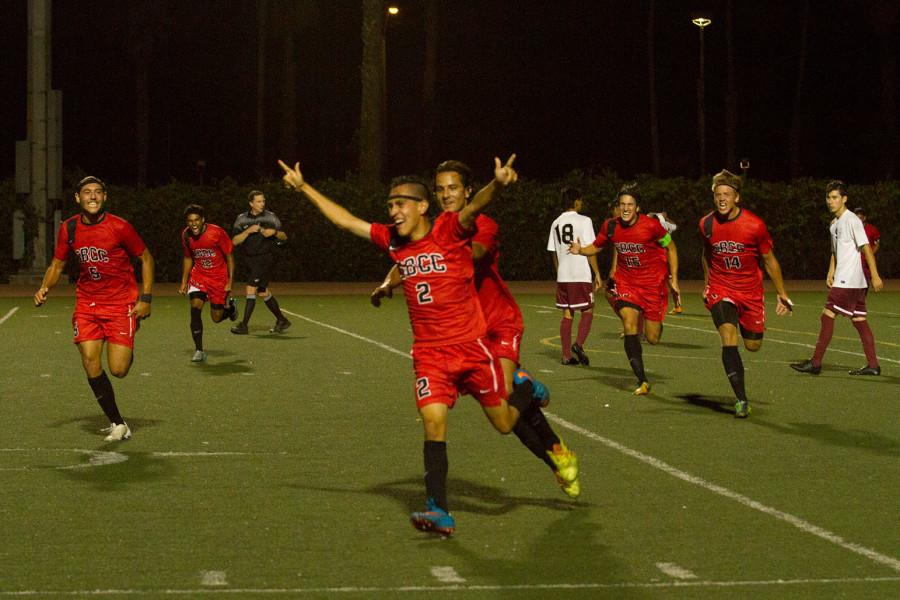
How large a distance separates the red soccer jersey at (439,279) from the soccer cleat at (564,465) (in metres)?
0.94

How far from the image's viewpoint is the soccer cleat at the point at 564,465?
819 centimetres

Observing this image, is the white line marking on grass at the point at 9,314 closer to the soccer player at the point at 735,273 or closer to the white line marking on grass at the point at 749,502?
the soccer player at the point at 735,273

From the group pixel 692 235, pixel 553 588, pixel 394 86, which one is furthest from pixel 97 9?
pixel 553 588

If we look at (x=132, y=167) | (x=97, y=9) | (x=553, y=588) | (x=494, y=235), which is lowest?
(x=553, y=588)

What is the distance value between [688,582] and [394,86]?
7013 centimetres

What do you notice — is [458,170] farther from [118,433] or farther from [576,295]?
[576,295]

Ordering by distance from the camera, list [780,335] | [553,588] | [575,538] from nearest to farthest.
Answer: [553,588] < [575,538] < [780,335]

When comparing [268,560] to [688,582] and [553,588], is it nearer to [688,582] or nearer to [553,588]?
[553,588]

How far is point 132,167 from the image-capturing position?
74500 mm

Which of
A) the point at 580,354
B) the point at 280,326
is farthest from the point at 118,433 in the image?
the point at 280,326

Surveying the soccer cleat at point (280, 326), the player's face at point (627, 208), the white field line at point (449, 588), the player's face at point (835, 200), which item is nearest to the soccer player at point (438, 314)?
the white field line at point (449, 588)

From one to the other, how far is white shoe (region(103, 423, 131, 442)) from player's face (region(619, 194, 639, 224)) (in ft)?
18.1

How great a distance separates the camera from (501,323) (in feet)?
28.6

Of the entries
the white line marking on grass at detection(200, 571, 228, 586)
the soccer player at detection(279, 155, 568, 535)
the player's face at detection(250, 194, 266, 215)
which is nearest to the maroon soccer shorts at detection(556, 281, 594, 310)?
the player's face at detection(250, 194, 266, 215)
